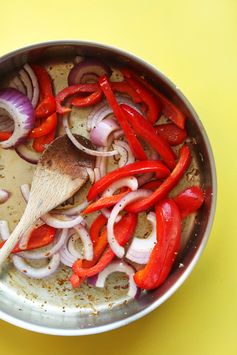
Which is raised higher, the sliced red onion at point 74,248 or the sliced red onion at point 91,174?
the sliced red onion at point 91,174

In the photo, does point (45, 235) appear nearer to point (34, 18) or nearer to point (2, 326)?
point (2, 326)

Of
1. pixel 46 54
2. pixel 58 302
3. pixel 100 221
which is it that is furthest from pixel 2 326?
pixel 46 54

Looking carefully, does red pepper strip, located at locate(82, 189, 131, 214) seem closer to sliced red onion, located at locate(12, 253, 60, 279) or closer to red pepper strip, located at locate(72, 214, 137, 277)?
red pepper strip, located at locate(72, 214, 137, 277)

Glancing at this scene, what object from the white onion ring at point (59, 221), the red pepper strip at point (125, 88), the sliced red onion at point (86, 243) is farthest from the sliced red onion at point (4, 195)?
the red pepper strip at point (125, 88)

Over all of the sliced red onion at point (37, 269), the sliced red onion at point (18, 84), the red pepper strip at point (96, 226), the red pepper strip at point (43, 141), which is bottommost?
the sliced red onion at point (37, 269)

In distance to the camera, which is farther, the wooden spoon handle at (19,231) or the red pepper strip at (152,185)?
the red pepper strip at (152,185)

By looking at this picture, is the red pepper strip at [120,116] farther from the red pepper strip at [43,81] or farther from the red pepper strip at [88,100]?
the red pepper strip at [43,81]
